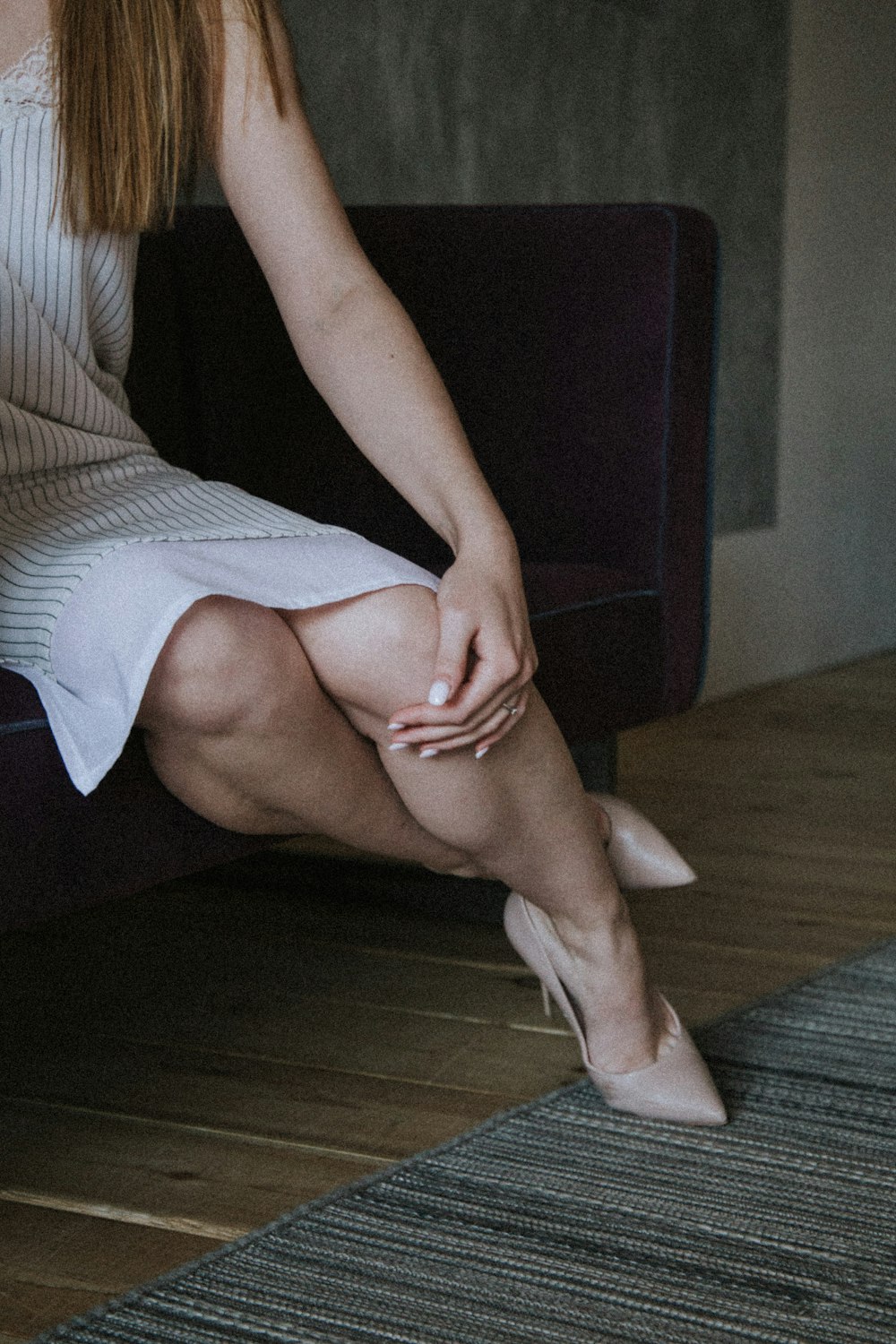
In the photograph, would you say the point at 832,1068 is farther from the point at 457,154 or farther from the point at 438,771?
the point at 457,154

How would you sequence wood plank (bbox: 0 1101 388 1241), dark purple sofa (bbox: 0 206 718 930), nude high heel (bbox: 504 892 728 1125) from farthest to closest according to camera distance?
1. dark purple sofa (bbox: 0 206 718 930)
2. nude high heel (bbox: 504 892 728 1125)
3. wood plank (bbox: 0 1101 388 1241)

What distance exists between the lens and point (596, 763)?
1.76 m

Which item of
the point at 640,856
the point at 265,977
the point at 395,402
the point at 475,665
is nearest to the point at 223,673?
the point at 475,665

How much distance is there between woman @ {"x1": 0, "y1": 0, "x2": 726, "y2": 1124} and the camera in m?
1.07

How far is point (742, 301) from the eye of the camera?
3.38 m

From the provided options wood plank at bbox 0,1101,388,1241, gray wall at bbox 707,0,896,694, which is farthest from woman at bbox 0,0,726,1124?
gray wall at bbox 707,0,896,694

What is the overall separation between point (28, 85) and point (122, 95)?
73mm

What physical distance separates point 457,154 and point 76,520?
172 cm

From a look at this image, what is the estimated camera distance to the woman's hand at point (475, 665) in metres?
1.07

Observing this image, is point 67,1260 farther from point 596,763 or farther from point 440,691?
point 596,763

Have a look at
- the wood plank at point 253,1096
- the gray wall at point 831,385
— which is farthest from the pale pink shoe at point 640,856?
the gray wall at point 831,385

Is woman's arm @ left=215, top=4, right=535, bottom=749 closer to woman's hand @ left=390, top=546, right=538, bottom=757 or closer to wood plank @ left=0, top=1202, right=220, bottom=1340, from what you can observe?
woman's hand @ left=390, top=546, right=538, bottom=757

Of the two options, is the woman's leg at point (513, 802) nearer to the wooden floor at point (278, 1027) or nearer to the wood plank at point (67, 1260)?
the wooden floor at point (278, 1027)

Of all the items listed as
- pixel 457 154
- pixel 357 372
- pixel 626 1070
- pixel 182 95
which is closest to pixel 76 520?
pixel 357 372
